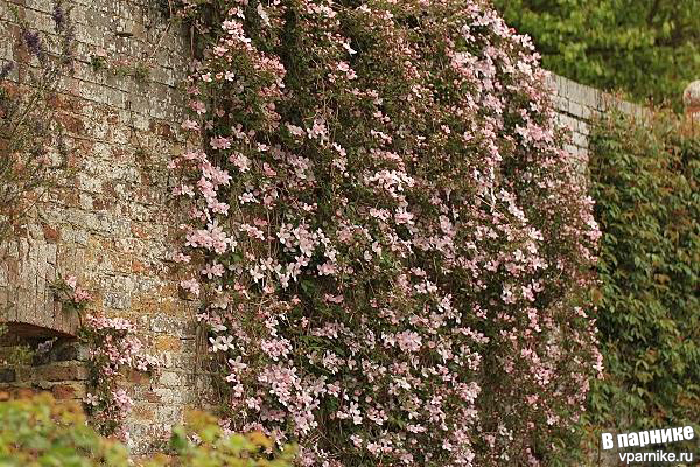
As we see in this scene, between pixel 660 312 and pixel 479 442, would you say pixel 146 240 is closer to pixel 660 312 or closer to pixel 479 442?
pixel 479 442

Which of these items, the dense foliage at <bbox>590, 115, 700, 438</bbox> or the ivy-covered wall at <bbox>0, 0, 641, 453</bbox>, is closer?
the ivy-covered wall at <bbox>0, 0, 641, 453</bbox>

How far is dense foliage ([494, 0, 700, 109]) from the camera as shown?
15555 mm

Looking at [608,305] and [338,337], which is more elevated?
[608,305]

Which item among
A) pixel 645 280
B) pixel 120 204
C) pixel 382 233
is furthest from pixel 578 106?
pixel 120 204

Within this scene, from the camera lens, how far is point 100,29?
5.60 m

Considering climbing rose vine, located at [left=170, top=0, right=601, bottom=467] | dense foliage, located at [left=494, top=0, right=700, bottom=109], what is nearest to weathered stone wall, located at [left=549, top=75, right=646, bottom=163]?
climbing rose vine, located at [left=170, top=0, right=601, bottom=467]

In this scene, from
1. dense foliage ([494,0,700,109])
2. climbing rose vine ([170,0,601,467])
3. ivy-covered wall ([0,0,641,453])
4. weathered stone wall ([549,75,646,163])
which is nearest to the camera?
ivy-covered wall ([0,0,641,453])

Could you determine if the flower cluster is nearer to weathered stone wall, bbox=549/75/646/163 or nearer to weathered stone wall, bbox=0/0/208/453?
weathered stone wall, bbox=0/0/208/453

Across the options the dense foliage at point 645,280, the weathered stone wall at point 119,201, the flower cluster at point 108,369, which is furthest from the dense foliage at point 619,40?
the flower cluster at point 108,369

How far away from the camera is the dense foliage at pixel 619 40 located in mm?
15555

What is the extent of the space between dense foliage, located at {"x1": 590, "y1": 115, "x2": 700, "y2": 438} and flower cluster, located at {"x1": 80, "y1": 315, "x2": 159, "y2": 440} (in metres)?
4.15

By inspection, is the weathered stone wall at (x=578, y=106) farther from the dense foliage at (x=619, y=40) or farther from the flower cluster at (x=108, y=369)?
the dense foliage at (x=619, y=40)

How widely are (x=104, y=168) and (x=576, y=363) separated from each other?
3.72 meters

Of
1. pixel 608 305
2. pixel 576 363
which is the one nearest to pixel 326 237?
pixel 576 363
